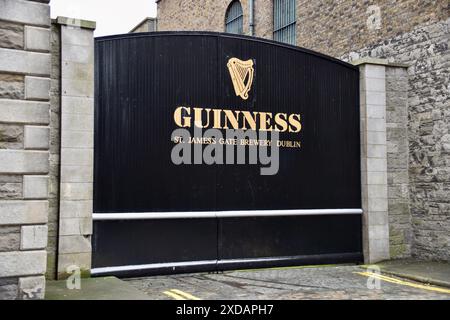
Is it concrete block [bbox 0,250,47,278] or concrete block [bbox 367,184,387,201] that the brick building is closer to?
concrete block [bbox 367,184,387,201]

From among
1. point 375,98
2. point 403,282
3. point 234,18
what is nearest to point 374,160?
point 375,98

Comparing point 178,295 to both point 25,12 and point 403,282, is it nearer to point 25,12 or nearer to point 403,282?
point 403,282

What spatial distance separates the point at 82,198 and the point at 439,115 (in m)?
7.14

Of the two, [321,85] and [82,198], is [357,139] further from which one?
[82,198]

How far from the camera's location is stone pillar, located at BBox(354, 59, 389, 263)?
11.5 metres

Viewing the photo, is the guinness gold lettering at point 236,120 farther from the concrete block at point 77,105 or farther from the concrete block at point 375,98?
the concrete block at point 375,98

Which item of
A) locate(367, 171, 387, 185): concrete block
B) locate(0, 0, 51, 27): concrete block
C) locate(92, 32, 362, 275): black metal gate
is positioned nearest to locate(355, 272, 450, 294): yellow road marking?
locate(92, 32, 362, 275): black metal gate

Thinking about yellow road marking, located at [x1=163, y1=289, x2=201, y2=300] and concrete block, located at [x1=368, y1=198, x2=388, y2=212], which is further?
concrete block, located at [x1=368, y1=198, x2=388, y2=212]

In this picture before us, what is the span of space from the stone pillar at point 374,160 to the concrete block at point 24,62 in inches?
277

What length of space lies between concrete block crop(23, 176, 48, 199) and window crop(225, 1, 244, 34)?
14.6 meters

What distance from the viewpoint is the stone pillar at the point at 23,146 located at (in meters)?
6.61

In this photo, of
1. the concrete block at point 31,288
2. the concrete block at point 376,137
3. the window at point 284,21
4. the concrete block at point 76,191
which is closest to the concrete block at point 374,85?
the concrete block at point 376,137
